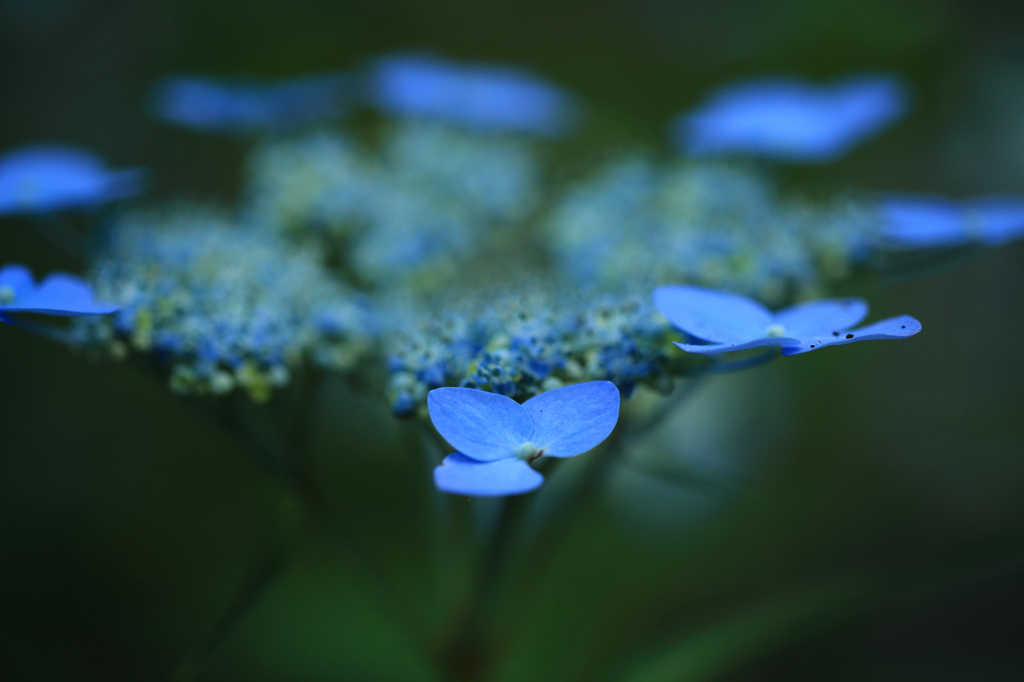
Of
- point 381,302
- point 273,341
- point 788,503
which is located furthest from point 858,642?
point 273,341

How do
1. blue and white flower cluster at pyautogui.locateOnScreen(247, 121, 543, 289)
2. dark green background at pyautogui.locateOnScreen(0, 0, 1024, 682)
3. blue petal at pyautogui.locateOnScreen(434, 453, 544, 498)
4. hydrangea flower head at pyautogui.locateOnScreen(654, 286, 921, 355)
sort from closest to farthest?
blue petal at pyautogui.locateOnScreen(434, 453, 544, 498), hydrangea flower head at pyautogui.locateOnScreen(654, 286, 921, 355), blue and white flower cluster at pyautogui.locateOnScreen(247, 121, 543, 289), dark green background at pyautogui.locateOnScreen(0, 0, 1024, 682)

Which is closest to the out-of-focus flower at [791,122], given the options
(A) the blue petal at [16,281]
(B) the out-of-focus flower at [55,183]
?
(B) the out-of-focus flower at [55,183]

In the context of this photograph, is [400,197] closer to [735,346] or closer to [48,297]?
[48,297]

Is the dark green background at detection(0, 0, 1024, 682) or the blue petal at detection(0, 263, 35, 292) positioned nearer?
the blue petal at detection(0, 263, 35, 292)

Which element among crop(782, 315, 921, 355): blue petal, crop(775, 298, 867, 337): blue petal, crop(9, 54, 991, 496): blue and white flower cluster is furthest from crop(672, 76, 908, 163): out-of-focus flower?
crop(782, 315, 921, 355): blue petal

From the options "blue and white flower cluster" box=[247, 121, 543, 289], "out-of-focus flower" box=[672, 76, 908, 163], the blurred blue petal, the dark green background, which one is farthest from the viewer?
the blurred blue petal

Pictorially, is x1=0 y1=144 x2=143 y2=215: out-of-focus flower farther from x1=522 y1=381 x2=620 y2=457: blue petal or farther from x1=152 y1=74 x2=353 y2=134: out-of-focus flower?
x1=522 y1=381 x2=620 y2=457: blue petal
